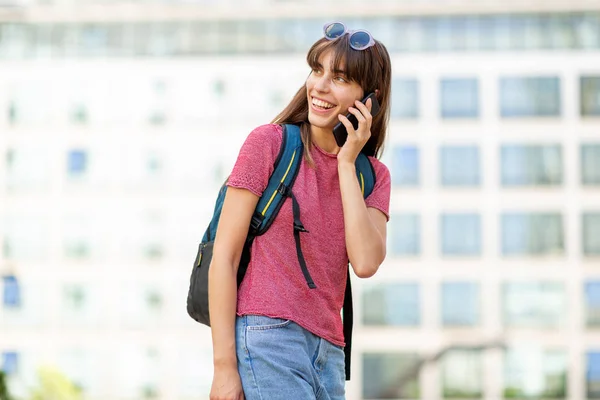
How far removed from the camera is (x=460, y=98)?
3856 centimetres

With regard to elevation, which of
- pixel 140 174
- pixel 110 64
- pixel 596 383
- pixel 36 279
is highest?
pixel 110 64

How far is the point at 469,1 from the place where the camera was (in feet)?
124

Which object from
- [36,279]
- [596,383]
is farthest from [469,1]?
[36,279]

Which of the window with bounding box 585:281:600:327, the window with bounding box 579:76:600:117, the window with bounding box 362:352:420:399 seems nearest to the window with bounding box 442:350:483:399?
the window with bounding box 362:352:420:399

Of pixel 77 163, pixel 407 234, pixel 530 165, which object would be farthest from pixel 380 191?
pixel 77 163

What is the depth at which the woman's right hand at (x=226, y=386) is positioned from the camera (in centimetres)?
264

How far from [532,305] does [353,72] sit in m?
36.3

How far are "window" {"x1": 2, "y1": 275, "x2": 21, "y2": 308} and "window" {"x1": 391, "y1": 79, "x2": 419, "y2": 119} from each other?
602 inches

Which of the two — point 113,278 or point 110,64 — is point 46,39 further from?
point 113,278

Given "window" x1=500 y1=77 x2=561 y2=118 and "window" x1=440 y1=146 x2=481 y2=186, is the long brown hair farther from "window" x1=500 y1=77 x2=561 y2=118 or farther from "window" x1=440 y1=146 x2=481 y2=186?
"window" x1=500 y1=77 x2=561 y2=118

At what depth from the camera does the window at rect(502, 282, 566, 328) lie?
37844 millimetres

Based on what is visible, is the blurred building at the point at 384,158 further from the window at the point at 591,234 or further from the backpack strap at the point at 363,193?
the backpack strap at the point at 363,193

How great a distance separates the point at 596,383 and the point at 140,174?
17838 millimetres

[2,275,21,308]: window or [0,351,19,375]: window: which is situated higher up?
[2,275,21,308]: window
